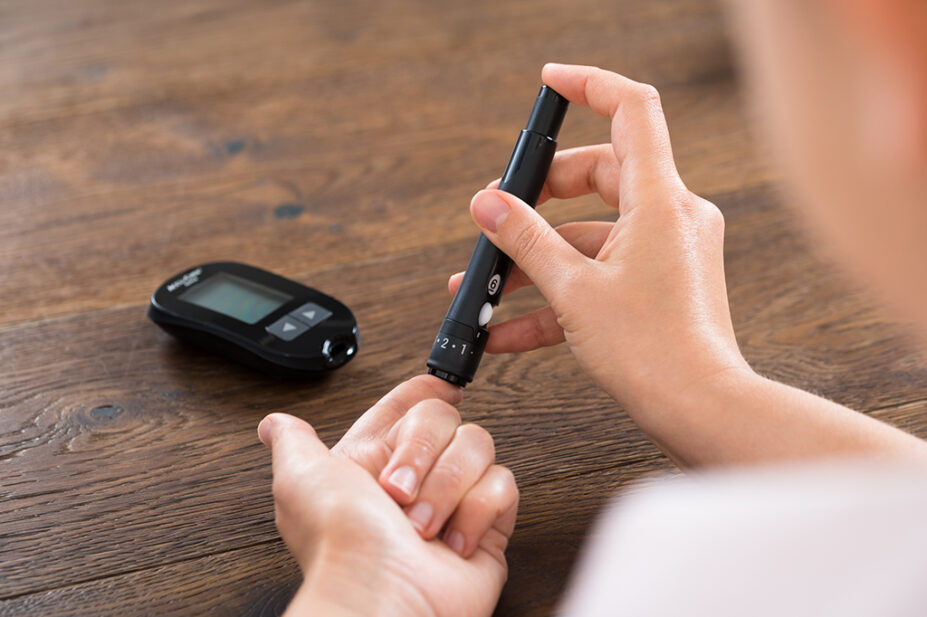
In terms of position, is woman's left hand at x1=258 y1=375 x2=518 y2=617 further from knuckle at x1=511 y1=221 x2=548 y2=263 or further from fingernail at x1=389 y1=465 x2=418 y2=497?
knuckle at x1=511 y1=221 x2=548 y2=263

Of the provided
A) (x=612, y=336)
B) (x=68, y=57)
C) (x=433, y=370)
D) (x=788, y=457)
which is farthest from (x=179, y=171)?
(x=788, y=457)

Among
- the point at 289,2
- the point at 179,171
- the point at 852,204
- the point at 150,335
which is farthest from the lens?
the point at 289,2

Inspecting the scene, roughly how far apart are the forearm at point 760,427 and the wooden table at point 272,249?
0.29 ft

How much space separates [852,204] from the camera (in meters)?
0.35

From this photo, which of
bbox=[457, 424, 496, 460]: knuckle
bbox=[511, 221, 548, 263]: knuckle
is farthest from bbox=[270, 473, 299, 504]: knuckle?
bbox=[511, 221, 548, 263]: knuckle

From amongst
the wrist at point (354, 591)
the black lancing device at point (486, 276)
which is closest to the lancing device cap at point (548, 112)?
the black lancing device at point (486, 276)

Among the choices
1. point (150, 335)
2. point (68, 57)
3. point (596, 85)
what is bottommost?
point (150, 335)

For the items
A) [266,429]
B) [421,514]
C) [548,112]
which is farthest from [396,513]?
[548,112]

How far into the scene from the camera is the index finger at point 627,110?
627 mm

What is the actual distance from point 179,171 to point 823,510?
0.81 meters

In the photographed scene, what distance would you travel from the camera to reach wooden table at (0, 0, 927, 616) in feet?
1.94

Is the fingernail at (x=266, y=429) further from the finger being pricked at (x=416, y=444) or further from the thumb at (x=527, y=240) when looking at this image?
the thumb at (x=527, y=240)

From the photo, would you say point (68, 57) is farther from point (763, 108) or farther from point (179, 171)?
point (763, 108)

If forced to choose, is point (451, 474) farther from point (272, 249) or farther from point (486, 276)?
point (272, 249)
